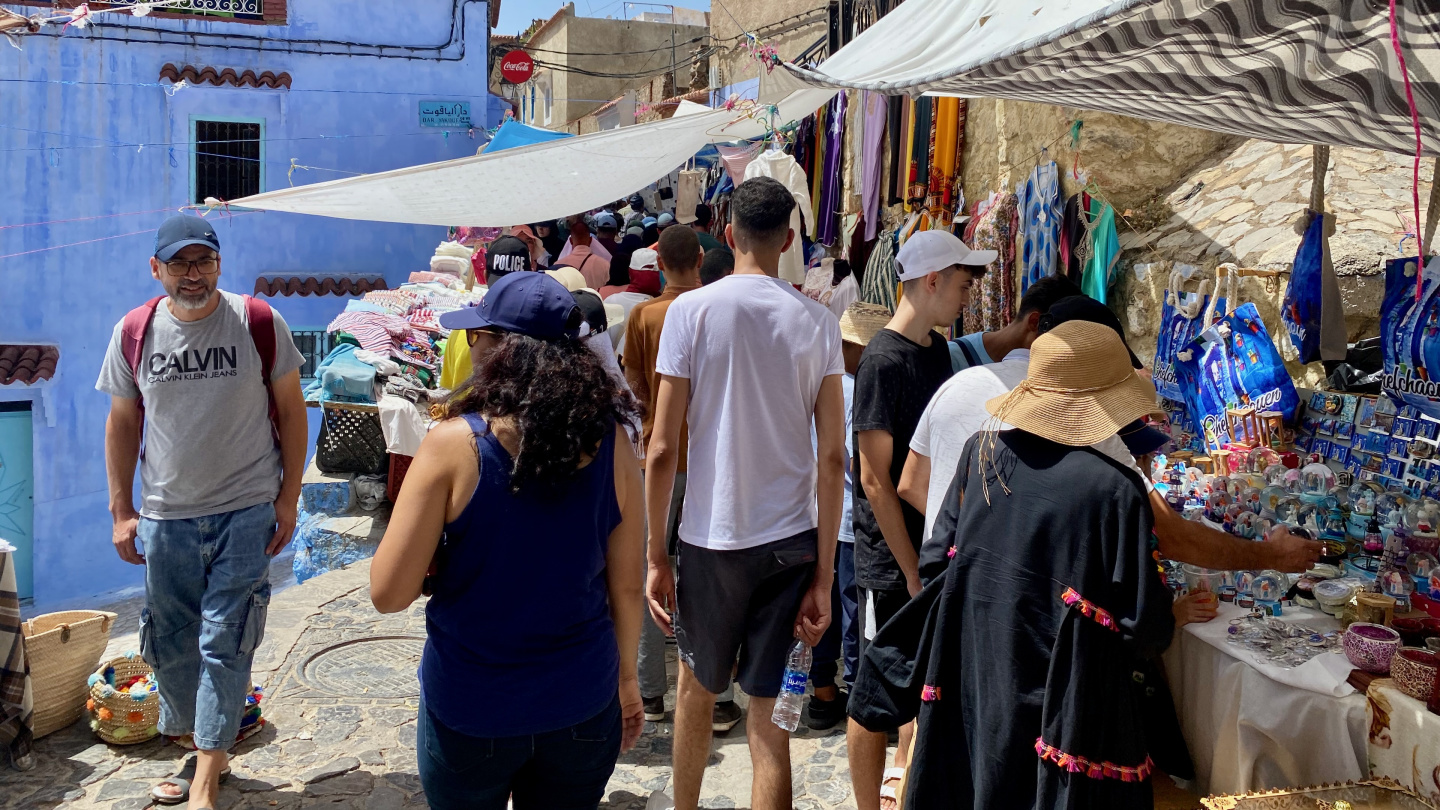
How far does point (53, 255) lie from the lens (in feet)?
44.2

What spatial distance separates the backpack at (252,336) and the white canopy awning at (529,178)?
303 centimetres

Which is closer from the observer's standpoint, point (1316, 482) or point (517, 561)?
point (517, 561)

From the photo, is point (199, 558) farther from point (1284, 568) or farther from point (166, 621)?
point (1284, 568)

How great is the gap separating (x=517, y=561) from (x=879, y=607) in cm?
139

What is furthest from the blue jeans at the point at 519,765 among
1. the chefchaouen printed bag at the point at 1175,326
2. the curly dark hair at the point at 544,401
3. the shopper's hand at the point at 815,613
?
the chefchaouen printed bag at the point at 1175,326

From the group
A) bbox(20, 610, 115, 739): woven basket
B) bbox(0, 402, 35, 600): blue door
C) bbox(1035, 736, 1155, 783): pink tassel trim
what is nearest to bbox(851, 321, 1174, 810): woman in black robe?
bbox(1035, 736, 1155, 783): pink tassel trim

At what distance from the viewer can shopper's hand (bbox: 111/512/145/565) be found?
3.24 metres

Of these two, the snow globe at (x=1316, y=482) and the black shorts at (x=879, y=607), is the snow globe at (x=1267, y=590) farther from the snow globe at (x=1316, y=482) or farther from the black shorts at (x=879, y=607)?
the black shorts at (x=879, y=607)

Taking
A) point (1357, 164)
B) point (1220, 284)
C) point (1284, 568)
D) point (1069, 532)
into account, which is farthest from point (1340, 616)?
point (1357, 164)

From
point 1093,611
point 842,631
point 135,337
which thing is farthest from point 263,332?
point 1093,611

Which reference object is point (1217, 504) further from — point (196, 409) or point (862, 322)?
point (196, 409)

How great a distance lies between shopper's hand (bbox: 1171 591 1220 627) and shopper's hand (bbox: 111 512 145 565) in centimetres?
317

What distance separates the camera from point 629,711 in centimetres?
233

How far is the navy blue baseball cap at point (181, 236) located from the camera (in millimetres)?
3074
